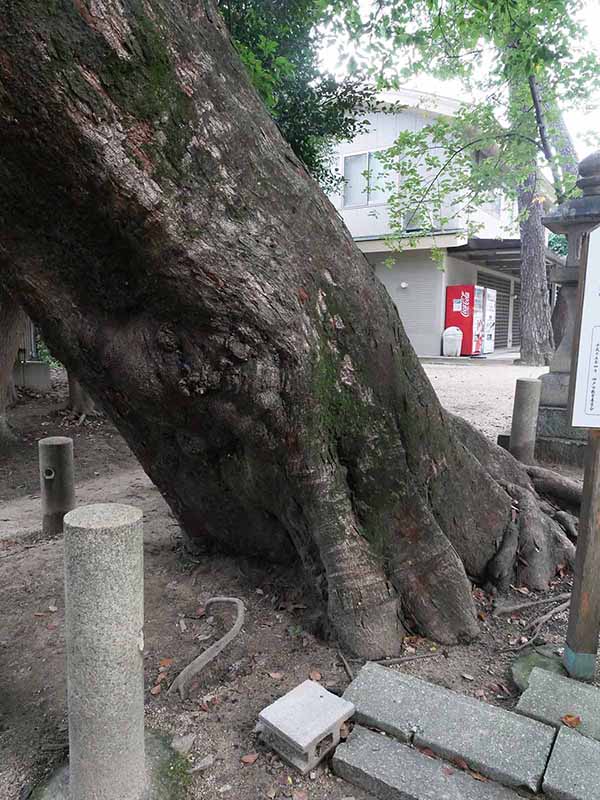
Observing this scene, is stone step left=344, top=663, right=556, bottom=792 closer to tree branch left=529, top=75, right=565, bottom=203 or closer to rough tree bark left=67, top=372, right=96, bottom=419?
tree branch left=529, top=75, right=565, bottom=203

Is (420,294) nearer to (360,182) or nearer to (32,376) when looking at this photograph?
(360,182)

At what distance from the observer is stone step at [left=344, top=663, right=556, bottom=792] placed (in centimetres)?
223

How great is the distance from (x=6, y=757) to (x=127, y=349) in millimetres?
1793

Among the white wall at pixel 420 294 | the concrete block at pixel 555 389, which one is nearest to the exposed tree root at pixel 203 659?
the concrete block at pixel 555 389

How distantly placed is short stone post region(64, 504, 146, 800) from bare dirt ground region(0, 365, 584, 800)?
1.15ft

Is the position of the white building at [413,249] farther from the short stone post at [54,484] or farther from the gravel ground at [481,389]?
the short stone post at [54,484]

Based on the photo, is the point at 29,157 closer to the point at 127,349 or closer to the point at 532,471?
the point at 127,349

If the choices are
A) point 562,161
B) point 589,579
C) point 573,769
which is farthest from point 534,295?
point 573,769

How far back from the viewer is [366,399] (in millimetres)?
2943

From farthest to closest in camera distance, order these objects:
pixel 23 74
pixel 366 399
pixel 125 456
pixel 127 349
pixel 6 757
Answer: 1. pixel 125 456
2. pixel 366 399
3. pixel 127 349
4. pixel 6 757
5. pixel 23 74

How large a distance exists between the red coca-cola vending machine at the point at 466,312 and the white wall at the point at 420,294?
27cm

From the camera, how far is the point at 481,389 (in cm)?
1315

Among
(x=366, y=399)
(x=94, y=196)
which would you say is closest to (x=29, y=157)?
(x=94, y=196)

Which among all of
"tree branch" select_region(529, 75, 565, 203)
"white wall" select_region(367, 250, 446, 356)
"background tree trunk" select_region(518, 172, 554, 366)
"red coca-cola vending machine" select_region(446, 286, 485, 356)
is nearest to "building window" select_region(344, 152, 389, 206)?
"white wall" select_region(367, 250, 446, 356)
